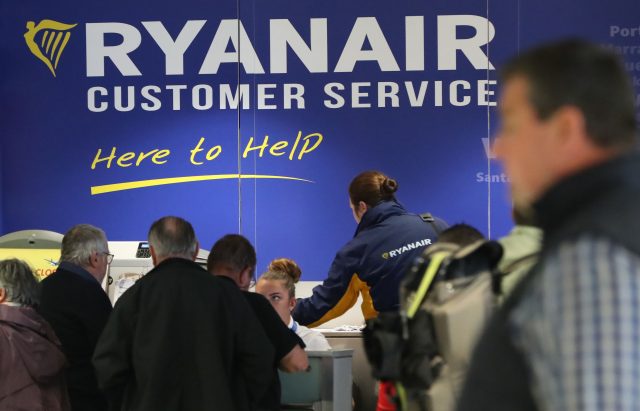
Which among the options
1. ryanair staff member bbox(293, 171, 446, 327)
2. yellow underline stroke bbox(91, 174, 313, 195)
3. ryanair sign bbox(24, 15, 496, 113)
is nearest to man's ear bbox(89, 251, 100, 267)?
ryanair staff member bbox(293, 171, 446, 327)

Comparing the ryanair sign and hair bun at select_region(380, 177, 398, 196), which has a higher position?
the ryanair sign

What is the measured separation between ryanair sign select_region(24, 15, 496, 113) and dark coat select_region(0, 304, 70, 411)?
11.0 ft

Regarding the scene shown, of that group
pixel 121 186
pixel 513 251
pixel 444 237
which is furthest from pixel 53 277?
pixel 121 186

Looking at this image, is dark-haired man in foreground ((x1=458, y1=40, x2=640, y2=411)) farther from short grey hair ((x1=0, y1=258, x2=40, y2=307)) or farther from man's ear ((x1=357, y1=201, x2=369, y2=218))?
man's ear ((x1=357, y1=201, x2=369, y2=218))

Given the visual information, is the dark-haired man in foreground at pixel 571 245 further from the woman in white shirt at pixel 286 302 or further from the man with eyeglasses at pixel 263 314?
the woman in white shirt at pixel 286 302

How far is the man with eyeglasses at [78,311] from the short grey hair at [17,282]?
0.17 m

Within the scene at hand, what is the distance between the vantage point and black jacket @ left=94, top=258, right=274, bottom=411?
3.40 m

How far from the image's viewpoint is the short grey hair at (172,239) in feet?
11.7

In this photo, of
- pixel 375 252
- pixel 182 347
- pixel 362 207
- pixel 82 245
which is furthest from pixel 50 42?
pixel 182 347

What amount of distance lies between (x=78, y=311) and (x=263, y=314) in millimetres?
833

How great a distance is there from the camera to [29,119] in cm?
709

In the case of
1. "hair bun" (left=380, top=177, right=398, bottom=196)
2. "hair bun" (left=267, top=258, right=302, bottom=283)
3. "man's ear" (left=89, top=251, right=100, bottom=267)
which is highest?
"hair bun" (left=380, top=177, right=398, bottom=196)

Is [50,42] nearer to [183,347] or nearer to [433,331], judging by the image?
[183,347]

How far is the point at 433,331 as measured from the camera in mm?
2004
